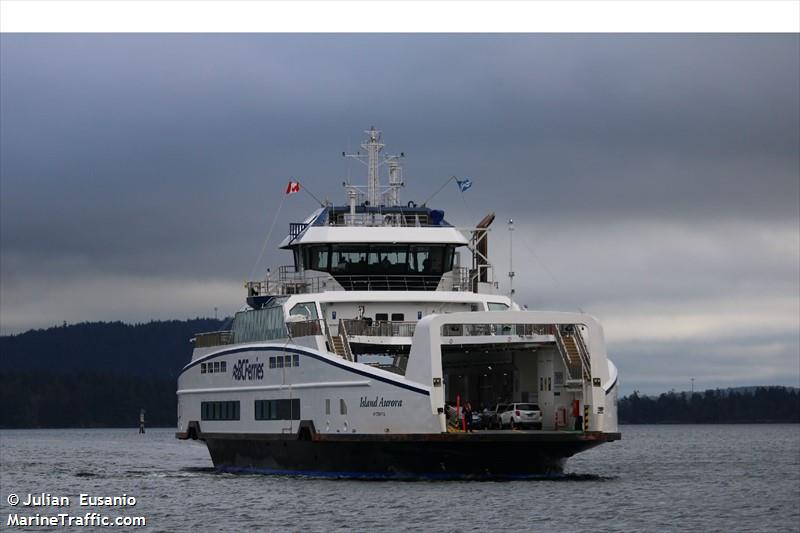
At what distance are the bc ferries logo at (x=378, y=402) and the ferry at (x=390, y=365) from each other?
0.14 ft

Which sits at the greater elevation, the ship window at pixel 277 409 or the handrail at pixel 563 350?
the handrail at pixel 563 350

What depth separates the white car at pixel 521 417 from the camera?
47562mm

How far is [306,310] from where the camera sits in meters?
49.7

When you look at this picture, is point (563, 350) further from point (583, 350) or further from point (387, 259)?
point (387, 259)

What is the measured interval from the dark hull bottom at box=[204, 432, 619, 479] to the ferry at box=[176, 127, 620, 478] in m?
0.05

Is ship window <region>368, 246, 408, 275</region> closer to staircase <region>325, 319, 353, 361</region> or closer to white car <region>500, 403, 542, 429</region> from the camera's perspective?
staircase <region>325, 319, 353, 361</region>

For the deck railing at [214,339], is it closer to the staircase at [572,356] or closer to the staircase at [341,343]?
the staircase at [341,343]

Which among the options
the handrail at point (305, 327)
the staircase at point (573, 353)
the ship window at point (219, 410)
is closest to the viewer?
the staircase at point (573, 353)

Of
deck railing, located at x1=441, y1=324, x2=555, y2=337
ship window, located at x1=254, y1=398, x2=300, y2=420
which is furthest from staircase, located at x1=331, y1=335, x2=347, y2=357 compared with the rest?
deck railing, located at x1=441, y1=324, x2=555, y2=337

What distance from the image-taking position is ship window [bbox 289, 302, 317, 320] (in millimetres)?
49344

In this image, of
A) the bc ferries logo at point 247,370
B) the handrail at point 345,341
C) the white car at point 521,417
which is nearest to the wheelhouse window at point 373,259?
the bc ferries logo at point 247,370

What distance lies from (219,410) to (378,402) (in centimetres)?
1141

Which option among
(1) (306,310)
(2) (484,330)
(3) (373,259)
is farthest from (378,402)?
(3) (373,259)

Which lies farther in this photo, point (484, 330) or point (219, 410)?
point (219, 410)
